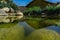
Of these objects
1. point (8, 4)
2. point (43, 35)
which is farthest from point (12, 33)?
point (8, 4)

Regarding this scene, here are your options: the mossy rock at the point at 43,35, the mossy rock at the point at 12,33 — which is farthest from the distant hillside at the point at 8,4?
the mossy rock at the point at 43,35

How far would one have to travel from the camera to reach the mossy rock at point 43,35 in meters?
2.65

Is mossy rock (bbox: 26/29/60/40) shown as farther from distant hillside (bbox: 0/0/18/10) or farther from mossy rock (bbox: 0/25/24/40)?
distant hillside (bbox: 0/0/18/10)

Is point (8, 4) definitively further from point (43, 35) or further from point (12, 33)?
point (43, 35)

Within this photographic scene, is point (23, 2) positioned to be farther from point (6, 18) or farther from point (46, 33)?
point (46, 33)

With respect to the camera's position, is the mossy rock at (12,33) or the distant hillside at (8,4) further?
the distant hillside at (8,4)

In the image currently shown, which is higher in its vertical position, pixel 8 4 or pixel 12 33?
pixel 8 4

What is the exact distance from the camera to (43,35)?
274cm

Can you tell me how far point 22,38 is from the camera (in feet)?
8.73

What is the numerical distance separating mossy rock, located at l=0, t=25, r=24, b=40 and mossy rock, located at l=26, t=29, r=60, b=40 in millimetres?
195

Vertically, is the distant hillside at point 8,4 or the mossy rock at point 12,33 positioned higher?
the distant hillside at point 8,4

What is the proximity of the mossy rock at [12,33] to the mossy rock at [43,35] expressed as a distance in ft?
0.64

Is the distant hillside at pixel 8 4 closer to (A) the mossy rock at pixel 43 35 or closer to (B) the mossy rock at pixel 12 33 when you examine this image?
(B) the mossy rock at pixel 12 33

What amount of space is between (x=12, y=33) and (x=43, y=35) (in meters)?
0.63
